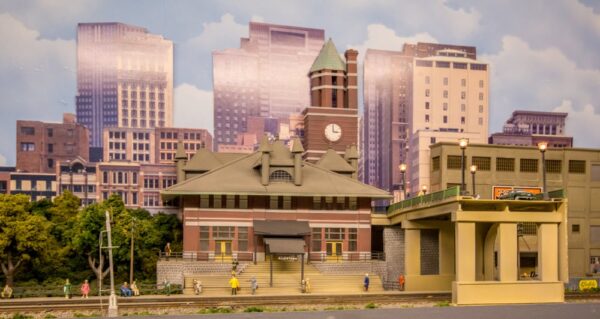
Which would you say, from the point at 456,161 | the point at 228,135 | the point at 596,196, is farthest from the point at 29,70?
the point at 596,196

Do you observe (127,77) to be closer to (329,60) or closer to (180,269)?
(329,60)

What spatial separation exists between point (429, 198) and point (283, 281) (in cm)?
1304

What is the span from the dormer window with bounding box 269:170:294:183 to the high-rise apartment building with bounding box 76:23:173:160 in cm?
10845

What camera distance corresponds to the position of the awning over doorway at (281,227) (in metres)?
58.3

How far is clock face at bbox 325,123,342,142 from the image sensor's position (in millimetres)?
98688

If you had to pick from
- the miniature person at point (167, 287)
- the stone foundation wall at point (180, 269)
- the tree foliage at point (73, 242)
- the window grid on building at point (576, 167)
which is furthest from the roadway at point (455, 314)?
the window grid on building at point (576, 167)

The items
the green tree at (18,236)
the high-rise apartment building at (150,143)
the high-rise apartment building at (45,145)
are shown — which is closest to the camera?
the green tree at (18,236)

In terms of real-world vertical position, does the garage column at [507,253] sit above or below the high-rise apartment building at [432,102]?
below

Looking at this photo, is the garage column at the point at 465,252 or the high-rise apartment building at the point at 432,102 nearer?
→ the garage column at the point at 465,252

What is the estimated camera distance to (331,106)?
96250 millimetres

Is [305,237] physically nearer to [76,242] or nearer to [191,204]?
[191,204]

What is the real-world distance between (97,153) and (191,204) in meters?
114

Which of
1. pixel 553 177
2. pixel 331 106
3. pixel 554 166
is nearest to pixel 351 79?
pixel 331 106

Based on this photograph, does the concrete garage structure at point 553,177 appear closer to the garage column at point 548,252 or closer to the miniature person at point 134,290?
the garage column at point 548,252
